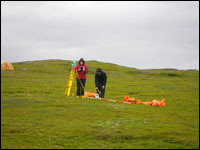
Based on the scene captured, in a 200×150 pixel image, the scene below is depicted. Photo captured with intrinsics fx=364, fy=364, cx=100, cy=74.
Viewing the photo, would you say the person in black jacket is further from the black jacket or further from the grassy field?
the grassy field

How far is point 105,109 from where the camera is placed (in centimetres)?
2200

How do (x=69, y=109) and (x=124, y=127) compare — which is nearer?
(x=124, y=127)

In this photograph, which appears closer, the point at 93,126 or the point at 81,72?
the point at 93,126

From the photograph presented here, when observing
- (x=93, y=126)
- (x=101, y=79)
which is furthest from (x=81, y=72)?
(x=93, y=126)

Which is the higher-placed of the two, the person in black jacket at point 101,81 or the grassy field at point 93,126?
the person in black jacket at point 101,81

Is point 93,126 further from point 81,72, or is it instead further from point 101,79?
point 101,79

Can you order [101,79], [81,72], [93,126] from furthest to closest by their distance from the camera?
[101,79], [81,72], [93,126]

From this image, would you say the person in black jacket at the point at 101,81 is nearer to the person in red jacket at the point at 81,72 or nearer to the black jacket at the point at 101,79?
the black jacket at the point at 101,79

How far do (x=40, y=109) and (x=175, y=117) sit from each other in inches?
307

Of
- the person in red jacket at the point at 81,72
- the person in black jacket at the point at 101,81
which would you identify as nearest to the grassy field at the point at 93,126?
the person in red jacket at the point at 81,72

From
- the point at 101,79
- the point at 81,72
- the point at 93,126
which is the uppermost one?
the point at 81,72

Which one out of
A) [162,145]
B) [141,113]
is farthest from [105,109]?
[162,145]

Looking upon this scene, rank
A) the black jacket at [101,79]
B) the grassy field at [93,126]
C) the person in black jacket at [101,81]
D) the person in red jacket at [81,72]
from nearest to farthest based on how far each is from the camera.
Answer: the grassy field at [93,126], the person in red jacket at [81,72], the person in black jacket at [101,81], the black jacket at [101,79]

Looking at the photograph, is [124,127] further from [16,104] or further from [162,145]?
[16,104]
